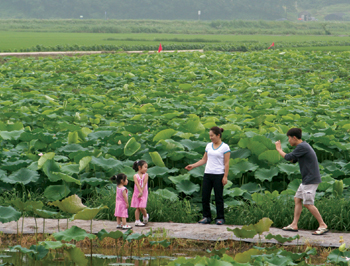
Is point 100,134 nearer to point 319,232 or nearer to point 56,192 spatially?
point 56,192

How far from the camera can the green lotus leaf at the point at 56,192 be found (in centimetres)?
513

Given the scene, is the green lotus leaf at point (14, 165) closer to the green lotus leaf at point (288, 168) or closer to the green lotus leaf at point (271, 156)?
the green lotus leaf at point (271, 156)

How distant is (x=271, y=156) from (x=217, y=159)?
1.08m

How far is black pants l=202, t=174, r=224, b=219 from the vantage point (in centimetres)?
466

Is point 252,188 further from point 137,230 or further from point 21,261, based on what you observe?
point 21,261

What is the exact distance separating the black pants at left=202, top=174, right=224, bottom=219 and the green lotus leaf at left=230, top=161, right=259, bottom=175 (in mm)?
657

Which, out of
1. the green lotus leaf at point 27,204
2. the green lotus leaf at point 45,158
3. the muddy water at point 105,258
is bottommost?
the muddy water at point 105,258

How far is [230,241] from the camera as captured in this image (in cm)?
421

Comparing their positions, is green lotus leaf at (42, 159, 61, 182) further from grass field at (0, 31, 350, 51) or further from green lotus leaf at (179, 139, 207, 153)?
grass field at (0, 31, 350, 51)

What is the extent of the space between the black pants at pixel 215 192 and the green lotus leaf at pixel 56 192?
162 centimetres

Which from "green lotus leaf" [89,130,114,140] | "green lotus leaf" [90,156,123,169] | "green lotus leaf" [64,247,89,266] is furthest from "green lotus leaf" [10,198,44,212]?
"green lotus leaf" [89,130,114,140]

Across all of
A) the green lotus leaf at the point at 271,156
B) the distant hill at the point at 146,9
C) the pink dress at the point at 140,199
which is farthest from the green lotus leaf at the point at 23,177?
the distant hill at the point at 146,9

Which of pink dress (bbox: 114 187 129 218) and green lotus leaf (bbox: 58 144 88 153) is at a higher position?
green lotus leaf (bbox: 58 144 88 153)

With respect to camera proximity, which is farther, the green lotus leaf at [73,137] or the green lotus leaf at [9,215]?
the green lotus leaf at [73,137]
